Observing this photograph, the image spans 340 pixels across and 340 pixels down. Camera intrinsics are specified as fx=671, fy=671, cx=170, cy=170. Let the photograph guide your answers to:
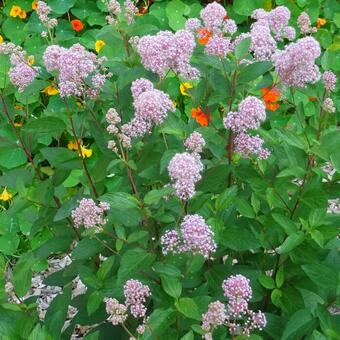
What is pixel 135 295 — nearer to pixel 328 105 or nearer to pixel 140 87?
pixel 140 87

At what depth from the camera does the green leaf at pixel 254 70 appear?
160 cm

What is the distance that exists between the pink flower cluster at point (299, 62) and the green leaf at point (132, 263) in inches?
20.7

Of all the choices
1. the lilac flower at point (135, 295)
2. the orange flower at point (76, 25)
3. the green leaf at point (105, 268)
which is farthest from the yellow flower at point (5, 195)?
the lilac flower at point (135, 295)

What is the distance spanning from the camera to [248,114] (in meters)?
1.40

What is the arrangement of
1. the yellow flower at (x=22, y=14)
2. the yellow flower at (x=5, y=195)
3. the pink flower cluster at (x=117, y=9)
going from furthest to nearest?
the yellow flower at (x=22, y=14)
the yellow flower at (x=5, y=195)
the pink flower cluster at (x=117, y=9)

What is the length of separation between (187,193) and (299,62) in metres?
0.45

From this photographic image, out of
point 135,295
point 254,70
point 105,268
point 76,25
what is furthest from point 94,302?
point 76,25

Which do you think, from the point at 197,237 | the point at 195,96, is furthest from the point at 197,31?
the point at 197,237

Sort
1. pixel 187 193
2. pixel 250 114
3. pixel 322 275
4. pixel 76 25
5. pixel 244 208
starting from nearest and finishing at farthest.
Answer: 1. pixel 187 193
2. pixel 250 114
3. pixel 322 275
4. pixel 244 208
5. pixel 76 25

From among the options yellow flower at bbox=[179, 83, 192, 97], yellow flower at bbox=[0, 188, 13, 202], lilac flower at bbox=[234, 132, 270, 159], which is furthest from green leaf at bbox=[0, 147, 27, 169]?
lilac flower at bbox=[234, 132, 270, 159]

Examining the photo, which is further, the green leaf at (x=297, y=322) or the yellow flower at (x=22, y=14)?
the yellow flower at (x=22, y=14)

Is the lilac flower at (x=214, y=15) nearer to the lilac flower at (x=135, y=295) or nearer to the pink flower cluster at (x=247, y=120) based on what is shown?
the pink flower cluster at (x=247, y=120)

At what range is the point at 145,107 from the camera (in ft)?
4.48

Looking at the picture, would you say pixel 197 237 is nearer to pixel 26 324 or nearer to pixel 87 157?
pixel 26 324
